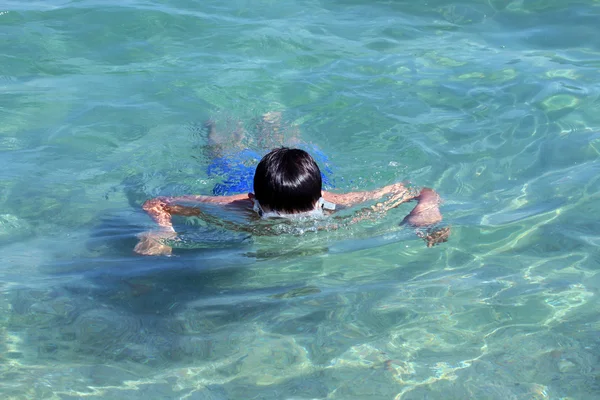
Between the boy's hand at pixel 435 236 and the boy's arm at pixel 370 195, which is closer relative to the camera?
the boy's hand at pixel 435 236

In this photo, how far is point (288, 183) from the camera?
3967 millimetres

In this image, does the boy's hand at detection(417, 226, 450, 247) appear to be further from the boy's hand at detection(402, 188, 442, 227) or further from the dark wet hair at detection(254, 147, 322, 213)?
the dark wet hair at detection(254, 147, 322, 213)

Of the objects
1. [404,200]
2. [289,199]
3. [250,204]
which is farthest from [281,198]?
[404,200]

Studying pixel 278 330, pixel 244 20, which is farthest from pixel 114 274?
pixel 244 20

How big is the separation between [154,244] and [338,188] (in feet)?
5.03

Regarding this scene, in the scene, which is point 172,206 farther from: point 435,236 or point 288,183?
point 435,236

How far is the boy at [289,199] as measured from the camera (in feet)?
13.1

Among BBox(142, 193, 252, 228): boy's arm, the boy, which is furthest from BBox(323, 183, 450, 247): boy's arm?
BBox(142, 193, 252, 228): boy's arm

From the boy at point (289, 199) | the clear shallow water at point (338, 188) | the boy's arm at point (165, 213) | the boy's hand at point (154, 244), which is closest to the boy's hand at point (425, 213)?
the boy at point (289, 199)

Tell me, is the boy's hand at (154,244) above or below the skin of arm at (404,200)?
below

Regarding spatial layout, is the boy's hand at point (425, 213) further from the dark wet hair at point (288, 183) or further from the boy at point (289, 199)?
the dark wet hair at point (288, 183)

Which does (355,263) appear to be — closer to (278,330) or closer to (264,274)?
(264,274)

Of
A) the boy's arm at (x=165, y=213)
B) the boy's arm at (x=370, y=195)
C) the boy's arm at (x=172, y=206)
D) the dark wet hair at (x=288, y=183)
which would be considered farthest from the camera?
the boy's arm at (x=370, y=195)

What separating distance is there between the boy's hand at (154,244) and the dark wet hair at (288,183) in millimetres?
746
